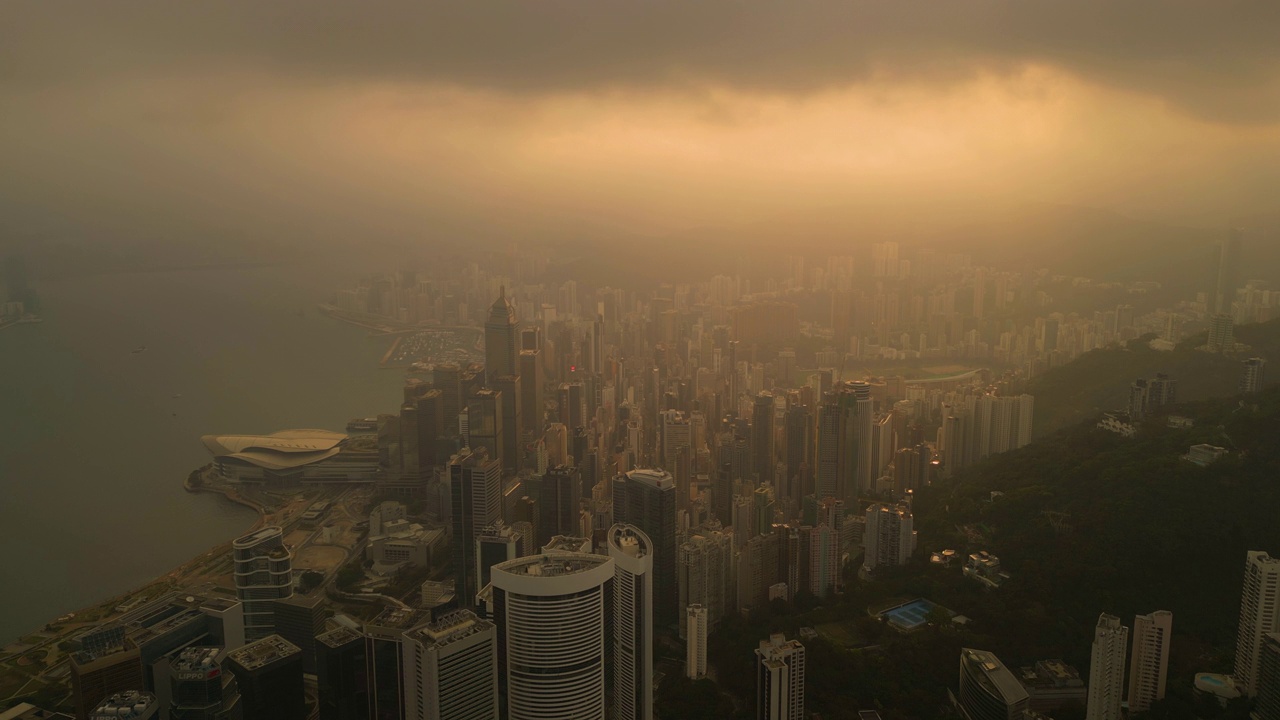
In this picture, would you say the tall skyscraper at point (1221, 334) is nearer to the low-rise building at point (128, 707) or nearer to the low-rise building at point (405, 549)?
the low-rise building at point (405, 549)

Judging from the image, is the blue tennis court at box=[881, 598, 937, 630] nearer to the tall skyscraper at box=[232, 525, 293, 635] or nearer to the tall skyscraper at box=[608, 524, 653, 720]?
the tall skyscraper at box=[608, 524, 653, 720]

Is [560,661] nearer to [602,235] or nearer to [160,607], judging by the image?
[160,607]

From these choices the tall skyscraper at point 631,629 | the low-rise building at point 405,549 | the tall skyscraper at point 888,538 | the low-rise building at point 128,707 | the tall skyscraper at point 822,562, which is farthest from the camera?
the low-rise building at point 405,549

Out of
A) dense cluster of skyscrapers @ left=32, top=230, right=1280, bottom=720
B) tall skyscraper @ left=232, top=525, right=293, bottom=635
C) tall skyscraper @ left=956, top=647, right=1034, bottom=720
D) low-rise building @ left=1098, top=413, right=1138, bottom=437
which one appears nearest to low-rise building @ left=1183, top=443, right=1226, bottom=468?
low-rise building @ left=1098, top=413, right=1138, bottom=437

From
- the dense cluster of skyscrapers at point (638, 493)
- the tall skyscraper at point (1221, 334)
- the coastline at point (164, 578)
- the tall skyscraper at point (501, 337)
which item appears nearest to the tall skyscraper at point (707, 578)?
the dense cluster of skyscrapers at point (638, 493)

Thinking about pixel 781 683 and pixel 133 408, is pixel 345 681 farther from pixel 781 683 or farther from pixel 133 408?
pixel 133 408
